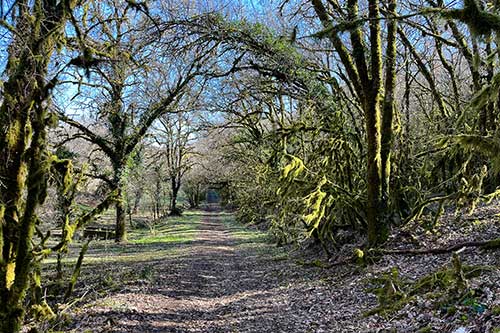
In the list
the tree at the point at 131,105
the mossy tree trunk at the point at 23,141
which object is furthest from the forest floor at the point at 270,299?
the tree at the point at 131,105

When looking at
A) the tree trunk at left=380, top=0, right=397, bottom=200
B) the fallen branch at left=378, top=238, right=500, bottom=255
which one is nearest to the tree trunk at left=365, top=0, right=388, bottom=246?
the tree trunk at left=380, top=0, right=397, bottom=200

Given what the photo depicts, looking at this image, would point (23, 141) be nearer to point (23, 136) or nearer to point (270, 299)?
point (23, 136)

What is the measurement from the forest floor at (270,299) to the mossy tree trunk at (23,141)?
4.53ft

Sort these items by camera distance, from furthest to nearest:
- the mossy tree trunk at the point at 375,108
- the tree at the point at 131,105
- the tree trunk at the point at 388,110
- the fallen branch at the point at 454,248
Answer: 1. the tree at the point at 131,105
2. the tree trunk at the point at 388,110
3. the mossy tree trunk at the point at 375,108
4. the fallen branch at the point at 454,248

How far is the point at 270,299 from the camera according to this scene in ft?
28.9

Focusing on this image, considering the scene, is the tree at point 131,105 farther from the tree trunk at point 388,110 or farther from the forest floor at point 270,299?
the forest floor at point 270,299

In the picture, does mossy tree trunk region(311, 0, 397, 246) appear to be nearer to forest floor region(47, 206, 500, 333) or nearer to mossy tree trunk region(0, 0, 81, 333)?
forest floor region(47, 206, 500, 333)

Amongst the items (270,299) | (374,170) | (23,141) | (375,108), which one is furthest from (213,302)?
(375,108)

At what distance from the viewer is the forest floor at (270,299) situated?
545 centimetres

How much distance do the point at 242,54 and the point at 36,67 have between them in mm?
8011

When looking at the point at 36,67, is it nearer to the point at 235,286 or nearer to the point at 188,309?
the point at 188,309

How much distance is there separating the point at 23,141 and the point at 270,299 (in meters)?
5.41

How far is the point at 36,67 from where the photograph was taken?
5.80 m

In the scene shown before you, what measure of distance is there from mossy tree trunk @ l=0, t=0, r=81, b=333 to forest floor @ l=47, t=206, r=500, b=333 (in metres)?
1.38
